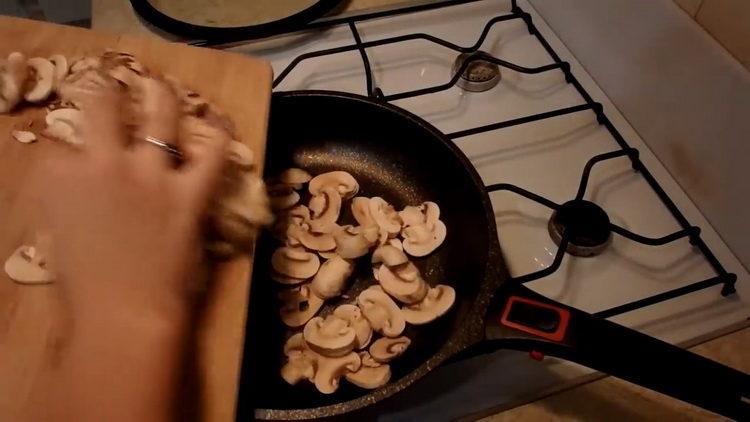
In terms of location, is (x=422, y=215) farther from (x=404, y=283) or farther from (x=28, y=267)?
(x=28, y=267)

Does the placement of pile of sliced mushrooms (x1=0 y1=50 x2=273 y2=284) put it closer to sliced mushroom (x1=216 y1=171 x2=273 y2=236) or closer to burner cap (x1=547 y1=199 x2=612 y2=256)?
sliced mushroom (x1=216 y1=171 x2=273 y2=236)

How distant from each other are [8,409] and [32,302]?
74mm

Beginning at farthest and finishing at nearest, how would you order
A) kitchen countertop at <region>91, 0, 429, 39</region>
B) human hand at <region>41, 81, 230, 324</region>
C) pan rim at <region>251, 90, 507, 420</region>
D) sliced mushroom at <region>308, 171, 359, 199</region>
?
kitchen countertop at <region>91, 0, 429, 39</region> < sliced mushroom at <region>308, 171, 359, 199</region> < pan rim at <region>251, 90, 507, 420</region> < human hand at <region>41, 81, 230, 324</region>

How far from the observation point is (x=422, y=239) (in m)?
0.68

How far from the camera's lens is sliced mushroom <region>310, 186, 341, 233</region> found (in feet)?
2.23

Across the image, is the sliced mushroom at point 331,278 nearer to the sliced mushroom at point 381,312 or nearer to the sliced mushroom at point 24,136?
the sliced mushroom at point 381,312

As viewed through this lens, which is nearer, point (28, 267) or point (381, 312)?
point (28, 267)

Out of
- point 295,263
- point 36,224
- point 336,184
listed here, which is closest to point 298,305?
point 295,263

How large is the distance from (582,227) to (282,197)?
1.01 feet

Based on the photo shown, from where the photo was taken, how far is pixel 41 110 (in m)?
0.54

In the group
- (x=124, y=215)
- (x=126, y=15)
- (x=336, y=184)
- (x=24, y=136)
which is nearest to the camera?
(x=124, y=215)

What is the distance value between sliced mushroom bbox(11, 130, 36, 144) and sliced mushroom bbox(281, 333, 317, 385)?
10.7 inches

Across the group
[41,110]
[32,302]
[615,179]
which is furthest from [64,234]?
[615,179]

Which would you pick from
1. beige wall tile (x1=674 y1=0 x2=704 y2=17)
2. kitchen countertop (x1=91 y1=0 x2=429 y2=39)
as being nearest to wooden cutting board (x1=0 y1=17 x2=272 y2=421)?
kitchen countertop (x1=91 y1=0 x2=429 y2=39)
